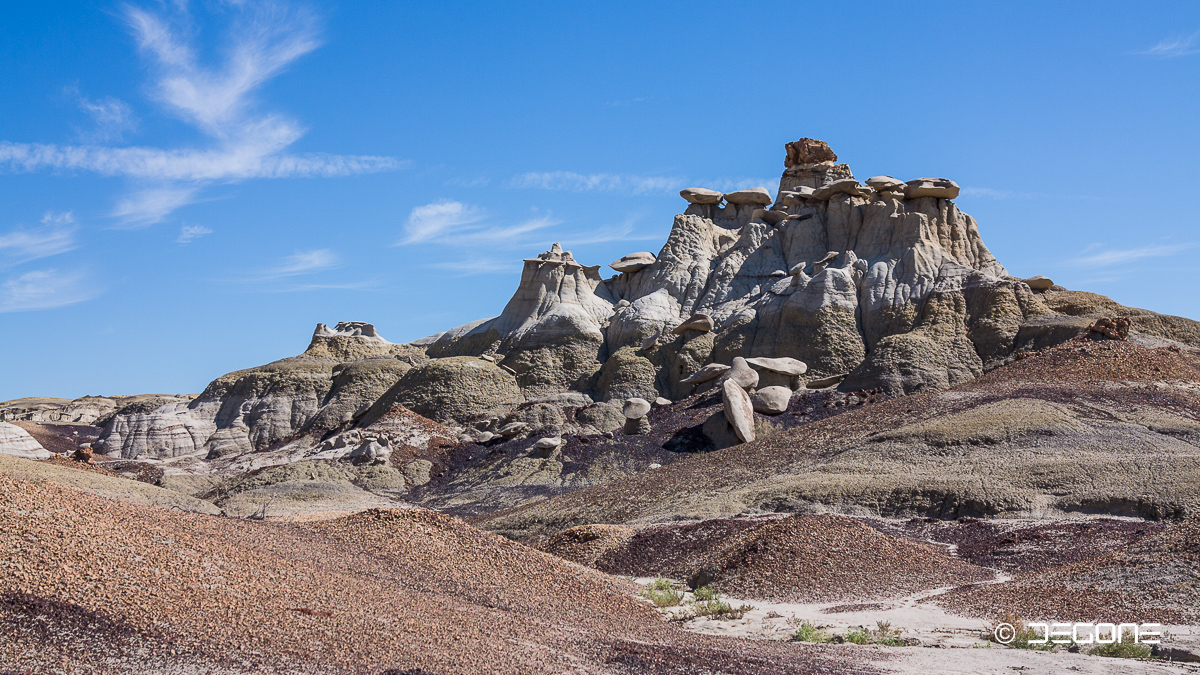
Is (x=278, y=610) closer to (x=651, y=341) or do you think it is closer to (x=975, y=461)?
(x=975, y=461)

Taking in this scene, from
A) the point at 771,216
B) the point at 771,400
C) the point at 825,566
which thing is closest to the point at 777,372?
the point at 771,400

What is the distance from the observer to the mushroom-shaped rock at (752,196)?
5059cm

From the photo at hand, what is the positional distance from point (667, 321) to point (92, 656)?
37.3 m

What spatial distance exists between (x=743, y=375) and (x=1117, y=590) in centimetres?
2172

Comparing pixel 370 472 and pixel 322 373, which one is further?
pixel 322 373

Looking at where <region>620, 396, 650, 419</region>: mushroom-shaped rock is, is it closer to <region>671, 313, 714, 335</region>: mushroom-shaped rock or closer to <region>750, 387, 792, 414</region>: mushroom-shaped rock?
<region>750, 387, 792, 414</region>: mushroom-shaped rock

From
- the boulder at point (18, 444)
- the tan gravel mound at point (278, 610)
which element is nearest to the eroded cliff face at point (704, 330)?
the boulder at point (18, 444)

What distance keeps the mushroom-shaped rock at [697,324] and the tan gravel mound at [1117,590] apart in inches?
1103

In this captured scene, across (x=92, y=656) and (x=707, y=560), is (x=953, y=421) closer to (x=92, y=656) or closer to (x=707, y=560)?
(x=707, y=560)

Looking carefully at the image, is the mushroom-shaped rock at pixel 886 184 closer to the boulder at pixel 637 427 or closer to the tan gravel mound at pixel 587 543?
the boulder at pixel 637 427

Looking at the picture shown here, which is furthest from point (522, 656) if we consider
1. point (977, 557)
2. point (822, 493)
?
point (822, 493)

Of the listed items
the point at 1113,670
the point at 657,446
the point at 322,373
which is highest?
the point at 322,373

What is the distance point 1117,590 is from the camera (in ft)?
35.9

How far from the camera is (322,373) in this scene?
44.8 metres
